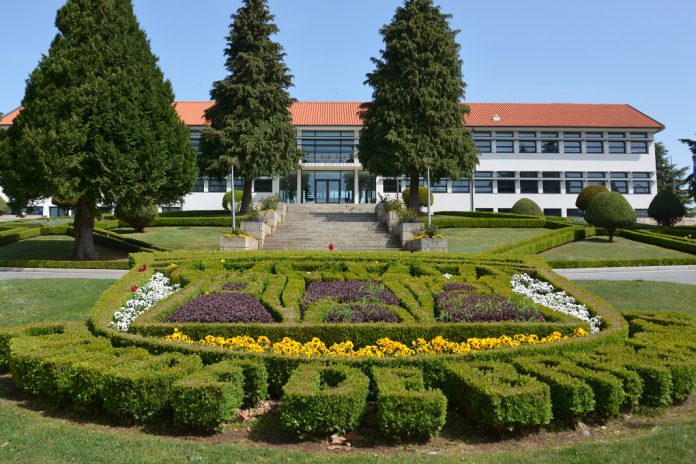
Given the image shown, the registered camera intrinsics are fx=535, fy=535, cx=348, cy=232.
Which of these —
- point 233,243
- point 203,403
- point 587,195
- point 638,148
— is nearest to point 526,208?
point 587,195

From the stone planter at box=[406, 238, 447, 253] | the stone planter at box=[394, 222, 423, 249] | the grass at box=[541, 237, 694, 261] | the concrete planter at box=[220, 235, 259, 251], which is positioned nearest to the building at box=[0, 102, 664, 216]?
the grass at box=[541, 237, 694, 261]

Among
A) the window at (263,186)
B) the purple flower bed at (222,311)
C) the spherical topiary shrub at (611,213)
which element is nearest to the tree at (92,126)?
the purple flower bed at (222,311)

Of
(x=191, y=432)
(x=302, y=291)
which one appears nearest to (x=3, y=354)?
(x=191, y=432)

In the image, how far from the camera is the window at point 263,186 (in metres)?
47.8

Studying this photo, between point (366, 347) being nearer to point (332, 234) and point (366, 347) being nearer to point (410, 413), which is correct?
point (410, 413)

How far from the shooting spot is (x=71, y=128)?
17.8 meters

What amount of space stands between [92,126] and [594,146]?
46.3 m

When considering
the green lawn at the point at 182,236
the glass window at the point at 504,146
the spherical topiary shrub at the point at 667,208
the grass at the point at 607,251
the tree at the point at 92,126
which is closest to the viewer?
the tree at the point at 92,126

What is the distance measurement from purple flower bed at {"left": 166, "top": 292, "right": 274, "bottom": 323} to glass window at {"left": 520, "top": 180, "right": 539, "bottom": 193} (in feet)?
148

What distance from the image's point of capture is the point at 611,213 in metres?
25.0

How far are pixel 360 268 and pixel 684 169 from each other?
61.2 m

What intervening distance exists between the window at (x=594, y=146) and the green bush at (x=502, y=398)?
50.8 meters

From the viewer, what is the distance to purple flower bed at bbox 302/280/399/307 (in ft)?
30.7

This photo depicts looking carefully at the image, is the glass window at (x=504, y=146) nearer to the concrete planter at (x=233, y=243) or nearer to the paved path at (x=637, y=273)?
the paved path at (x=637, y=273)
